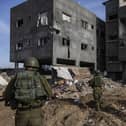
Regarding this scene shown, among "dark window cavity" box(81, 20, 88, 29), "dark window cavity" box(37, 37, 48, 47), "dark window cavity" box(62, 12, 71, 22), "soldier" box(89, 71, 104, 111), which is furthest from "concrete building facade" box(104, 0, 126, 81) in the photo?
"soldier" box(89, 71, 104, 111)

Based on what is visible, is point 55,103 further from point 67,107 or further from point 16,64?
point 16,64

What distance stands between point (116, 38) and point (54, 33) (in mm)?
8346

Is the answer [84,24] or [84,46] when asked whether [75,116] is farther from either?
[84,24]

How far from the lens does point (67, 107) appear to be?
13.1 m

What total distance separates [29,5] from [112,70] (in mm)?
12290

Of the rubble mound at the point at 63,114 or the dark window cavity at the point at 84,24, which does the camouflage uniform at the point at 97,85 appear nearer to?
the rubble mound at the point at 63,114

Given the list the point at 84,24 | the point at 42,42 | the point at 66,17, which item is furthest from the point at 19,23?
the point at 84,24

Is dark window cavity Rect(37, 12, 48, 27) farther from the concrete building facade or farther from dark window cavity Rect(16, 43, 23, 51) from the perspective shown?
the concrete building facade

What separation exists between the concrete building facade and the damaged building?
8.95ft

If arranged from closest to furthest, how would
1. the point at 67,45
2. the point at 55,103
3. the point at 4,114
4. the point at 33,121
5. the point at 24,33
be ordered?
1. the point at 33,121
2. the point at 4,114
3. the point at 55,103
4. the point at 67,45
5. the point at 24,33

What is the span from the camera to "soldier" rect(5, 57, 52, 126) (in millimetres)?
4727

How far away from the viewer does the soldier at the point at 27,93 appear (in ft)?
15.5

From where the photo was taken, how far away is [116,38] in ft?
104

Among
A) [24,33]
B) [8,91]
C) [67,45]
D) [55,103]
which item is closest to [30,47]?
[24,33]
